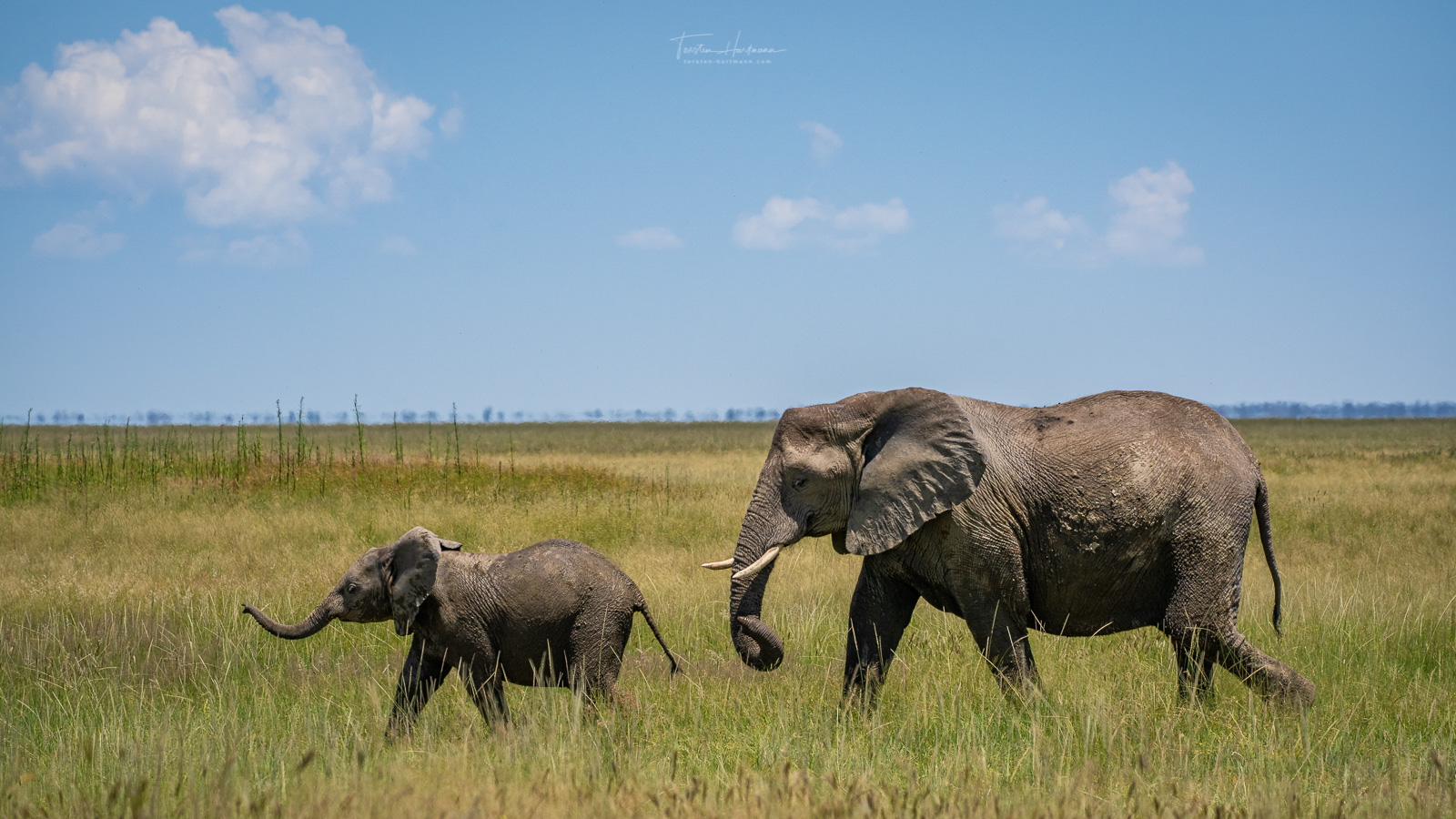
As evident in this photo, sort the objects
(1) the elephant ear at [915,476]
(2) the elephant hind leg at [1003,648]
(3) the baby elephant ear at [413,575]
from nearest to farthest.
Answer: (3) the baby elephant ear at [413,575]
(1) the elephant ear at [915,476]
(2) the elephant hind leg at [1003,648]

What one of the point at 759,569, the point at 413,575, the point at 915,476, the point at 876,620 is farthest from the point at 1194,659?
the point at 413,575

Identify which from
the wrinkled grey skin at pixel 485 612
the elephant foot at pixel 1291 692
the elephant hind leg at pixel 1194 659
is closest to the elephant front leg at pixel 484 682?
the wrinkled grey skin at pixel 485 612

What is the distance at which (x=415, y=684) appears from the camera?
17.0ft

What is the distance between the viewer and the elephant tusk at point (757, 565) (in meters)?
4.98

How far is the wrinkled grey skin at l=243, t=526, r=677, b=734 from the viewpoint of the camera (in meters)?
5.03

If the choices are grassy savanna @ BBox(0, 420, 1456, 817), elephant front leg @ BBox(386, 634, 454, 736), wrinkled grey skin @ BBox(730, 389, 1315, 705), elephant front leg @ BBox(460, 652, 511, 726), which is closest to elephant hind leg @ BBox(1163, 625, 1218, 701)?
wrinkled grey skin @ BBox(730, 389, 1315, 705)

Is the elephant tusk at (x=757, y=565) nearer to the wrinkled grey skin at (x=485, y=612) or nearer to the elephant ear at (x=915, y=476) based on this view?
the elephant ear at (x=915, y=476)

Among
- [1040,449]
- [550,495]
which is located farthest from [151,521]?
[1040,449]

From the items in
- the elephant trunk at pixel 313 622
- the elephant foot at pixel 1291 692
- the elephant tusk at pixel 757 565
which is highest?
the elephant tusk at pixel 757 565

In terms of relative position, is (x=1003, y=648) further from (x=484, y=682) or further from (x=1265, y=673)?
(x=484, y=682)

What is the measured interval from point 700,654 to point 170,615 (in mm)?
4715

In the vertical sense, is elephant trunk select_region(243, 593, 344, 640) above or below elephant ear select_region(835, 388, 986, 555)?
below

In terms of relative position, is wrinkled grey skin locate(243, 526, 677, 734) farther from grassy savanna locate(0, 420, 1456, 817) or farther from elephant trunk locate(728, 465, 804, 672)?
elephant trunk locate(728, 465, 804, 672)

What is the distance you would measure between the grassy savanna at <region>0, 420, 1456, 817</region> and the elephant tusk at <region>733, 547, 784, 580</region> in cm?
69
